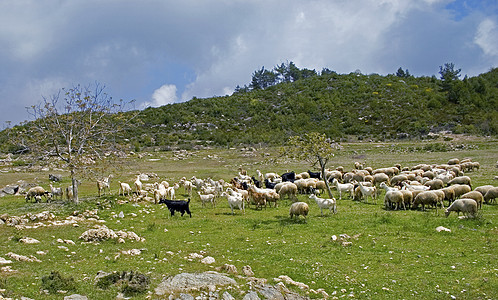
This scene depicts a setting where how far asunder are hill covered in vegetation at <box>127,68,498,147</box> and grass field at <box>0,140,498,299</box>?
5708 centimetres

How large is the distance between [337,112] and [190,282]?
285 ft

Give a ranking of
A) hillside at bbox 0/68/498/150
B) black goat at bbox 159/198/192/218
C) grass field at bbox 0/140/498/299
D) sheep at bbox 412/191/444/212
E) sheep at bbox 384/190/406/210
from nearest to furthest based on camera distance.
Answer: grass field at bbox 0/140/498/299
sheep at bbox 412/191/444/212
sheep at bbox 384/190/406/210
black goat at bbox 159/198/192/218
hillside at bbox 0/68/498/150

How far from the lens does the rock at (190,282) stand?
29.9ft

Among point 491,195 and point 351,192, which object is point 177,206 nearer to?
point 351,192

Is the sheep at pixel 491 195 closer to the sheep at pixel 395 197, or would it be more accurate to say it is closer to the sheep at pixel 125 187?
the sheep at pixel 395 197

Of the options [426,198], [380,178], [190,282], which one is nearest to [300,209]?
[426,198]

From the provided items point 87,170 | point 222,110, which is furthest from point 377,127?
point 87,170

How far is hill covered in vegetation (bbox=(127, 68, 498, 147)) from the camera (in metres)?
76.1

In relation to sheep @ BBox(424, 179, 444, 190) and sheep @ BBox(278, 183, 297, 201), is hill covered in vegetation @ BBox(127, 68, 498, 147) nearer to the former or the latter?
sheep @ BBox(424, 179, 444, 190)

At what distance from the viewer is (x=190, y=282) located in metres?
9.37

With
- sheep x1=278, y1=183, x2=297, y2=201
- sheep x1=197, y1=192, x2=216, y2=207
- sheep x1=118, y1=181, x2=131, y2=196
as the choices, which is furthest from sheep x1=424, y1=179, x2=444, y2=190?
sheep x1=118, y1=181, x2=131, y2=196

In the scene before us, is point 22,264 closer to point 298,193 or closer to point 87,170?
point 87,170

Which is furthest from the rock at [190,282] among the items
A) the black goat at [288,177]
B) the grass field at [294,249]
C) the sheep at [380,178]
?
the black goat at [288,177]

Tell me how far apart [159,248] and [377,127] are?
239 ft
